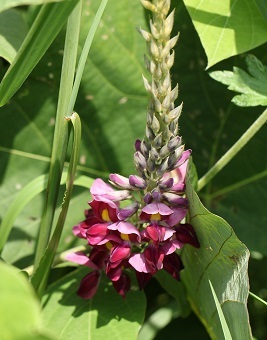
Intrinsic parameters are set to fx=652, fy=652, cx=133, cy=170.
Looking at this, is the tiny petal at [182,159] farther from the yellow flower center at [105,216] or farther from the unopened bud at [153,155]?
the yellow flower center at [105,216]

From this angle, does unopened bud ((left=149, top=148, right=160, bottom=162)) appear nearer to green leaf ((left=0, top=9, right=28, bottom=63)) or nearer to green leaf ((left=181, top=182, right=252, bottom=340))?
green leaf ((left=181, top=182, right=252, bottom=340))

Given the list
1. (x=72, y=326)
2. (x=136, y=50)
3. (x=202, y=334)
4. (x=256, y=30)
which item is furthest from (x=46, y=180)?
(x=202, y=334)

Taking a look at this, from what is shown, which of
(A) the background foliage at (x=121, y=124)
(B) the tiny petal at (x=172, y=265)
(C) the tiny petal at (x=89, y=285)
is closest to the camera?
(B) the tiny petal at (x=172, y=265)

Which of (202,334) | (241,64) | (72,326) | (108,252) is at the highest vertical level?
(241,64)

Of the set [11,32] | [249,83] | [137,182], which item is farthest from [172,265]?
[11,32]

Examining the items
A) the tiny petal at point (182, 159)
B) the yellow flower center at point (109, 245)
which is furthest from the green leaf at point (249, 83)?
the yellow flower center at point (109, 245)

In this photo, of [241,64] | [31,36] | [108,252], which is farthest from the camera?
[241,64]

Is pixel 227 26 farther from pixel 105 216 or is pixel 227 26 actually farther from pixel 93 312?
pixel 93 312

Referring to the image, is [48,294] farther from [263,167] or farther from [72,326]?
[263,167]
